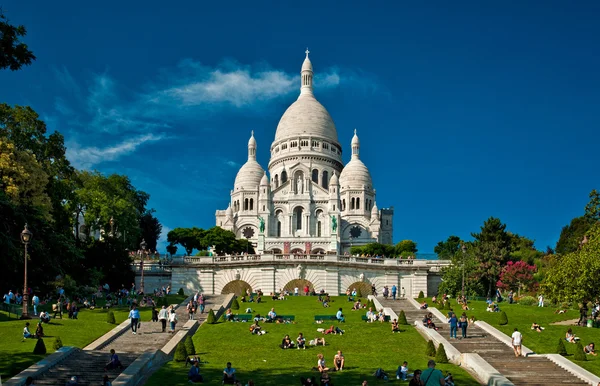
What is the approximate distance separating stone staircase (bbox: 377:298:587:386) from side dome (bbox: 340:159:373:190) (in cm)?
8241

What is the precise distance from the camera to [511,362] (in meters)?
27.1

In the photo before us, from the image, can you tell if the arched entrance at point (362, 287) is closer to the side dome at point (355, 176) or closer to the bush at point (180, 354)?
the bush at point (180, 354)

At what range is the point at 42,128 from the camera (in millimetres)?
52656

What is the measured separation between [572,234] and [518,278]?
70.5 ft

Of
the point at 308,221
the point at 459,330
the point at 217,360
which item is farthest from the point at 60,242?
the point at 308,221

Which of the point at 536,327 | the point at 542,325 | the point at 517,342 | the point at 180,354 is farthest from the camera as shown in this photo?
the point at 542,325

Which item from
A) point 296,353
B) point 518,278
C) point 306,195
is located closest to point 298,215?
point 306,195

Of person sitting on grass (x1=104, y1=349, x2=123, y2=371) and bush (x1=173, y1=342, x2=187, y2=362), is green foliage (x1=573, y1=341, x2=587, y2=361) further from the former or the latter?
person sitting on grass (x1=104, y1=349, x2=123, y2=371)

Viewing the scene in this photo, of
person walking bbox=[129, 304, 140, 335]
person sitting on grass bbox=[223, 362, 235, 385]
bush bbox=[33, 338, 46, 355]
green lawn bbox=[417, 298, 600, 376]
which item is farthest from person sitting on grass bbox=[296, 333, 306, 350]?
→ bush bbox=[33, 338, 46, 355]

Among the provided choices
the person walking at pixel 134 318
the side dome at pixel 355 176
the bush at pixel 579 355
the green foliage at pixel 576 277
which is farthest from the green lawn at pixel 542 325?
the side dome at pixel 355 176

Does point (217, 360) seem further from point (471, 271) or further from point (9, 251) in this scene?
point (471, 271)

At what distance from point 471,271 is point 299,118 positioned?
75.4m

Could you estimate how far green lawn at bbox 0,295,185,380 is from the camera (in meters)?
24.4

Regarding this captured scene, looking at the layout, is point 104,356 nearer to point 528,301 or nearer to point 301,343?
point 301,343
